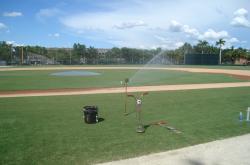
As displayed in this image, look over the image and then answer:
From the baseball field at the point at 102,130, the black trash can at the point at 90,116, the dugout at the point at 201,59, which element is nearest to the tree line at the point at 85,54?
the dugout at the point at 201,59

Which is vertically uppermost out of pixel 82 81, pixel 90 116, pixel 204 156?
pixel 82 81

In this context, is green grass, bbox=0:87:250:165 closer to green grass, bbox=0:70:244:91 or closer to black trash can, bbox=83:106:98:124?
black trash can, bbox=83:106:98:124

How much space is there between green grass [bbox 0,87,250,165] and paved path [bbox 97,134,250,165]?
1.27ft

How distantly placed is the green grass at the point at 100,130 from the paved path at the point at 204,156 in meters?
0.39

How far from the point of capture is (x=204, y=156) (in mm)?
6980

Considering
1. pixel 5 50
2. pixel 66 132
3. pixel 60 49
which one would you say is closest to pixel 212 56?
pixel 60 49

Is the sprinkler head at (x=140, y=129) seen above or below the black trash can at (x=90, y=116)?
below

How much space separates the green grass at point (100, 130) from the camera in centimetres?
724

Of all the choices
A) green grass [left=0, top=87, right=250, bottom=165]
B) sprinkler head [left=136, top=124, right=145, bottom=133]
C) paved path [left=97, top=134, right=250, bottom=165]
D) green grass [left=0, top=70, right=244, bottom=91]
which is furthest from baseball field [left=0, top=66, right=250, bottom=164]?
green grass [left=0, top=70, right=244, bottom=91]

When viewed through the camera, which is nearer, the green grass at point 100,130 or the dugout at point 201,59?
the green grass at point 100,130

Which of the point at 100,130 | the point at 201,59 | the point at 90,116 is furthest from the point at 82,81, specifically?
the point at 201,59

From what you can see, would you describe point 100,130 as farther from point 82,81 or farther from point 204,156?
point 82,81

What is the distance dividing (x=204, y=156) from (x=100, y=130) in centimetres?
357

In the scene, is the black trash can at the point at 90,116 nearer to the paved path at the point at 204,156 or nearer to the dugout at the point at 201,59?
the paved path at the point at 204,156
